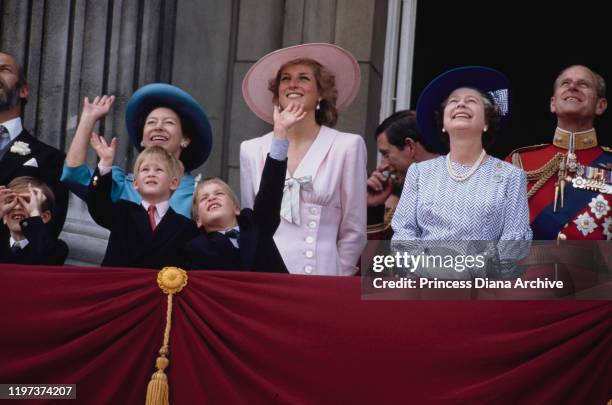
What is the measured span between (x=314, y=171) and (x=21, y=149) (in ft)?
5.20

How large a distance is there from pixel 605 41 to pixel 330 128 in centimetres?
428

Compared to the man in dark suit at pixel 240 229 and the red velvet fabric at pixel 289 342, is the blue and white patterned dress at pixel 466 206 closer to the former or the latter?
the red velvet fabric at pixel 289 342

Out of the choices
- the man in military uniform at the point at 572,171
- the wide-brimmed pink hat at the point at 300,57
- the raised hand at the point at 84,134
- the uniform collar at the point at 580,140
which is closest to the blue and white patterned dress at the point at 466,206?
the man in military uniform at the point at 572,171

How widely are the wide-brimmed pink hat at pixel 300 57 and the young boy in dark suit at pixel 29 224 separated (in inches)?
50.3

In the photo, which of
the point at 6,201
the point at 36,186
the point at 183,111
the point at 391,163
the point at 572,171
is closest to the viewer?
the point at 6,201

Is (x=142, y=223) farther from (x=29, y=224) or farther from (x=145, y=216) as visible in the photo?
(x=29, y=224)

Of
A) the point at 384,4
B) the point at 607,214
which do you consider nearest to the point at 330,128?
the point at 607,214

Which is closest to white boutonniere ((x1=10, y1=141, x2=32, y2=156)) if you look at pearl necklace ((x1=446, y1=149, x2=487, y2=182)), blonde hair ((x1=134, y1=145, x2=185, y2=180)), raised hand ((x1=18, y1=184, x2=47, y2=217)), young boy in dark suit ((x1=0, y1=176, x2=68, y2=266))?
young boy in dark suit ((x1=0, y1=176, x2=68, y2=266))

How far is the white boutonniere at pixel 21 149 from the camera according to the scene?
24.5 feet

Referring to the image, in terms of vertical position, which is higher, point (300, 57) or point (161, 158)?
point (300, 57)

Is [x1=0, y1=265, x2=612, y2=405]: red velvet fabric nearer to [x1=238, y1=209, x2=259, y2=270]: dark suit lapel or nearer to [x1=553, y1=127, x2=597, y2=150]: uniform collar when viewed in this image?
[x1=238, y1=209, x2=259, y2=270]: dark suit lapel

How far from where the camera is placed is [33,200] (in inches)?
272

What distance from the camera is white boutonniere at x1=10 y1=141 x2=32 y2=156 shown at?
747 cm

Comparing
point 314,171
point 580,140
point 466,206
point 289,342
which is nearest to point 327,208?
point 314,171
